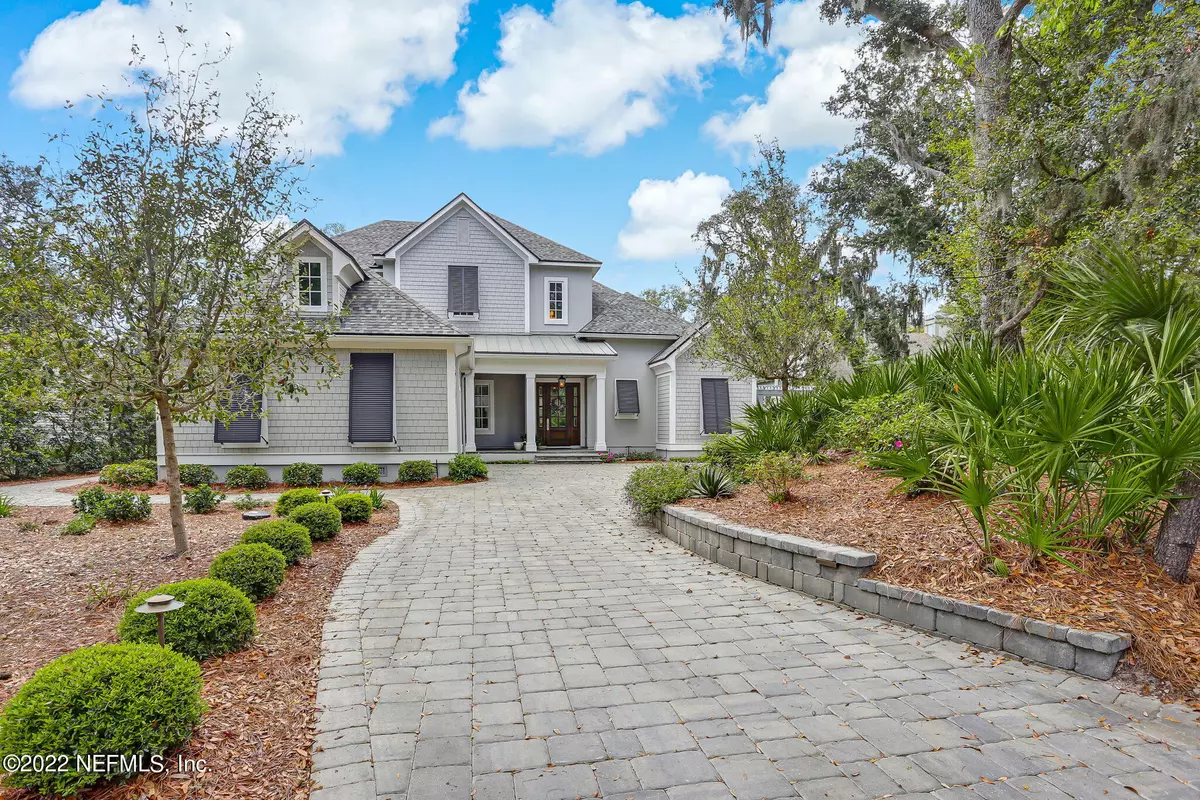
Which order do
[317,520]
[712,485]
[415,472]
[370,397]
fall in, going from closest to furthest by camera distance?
[317,520], [712,485], [415,472], [370,397]

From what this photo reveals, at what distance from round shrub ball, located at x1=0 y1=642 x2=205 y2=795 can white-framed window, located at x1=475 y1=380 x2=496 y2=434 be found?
15.6 meters

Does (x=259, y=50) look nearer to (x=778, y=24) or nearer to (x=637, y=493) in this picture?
(x=637, y=493)

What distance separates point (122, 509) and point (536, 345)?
10965 millimetres

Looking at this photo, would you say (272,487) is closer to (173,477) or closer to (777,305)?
(173,477)

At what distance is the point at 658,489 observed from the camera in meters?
7.64

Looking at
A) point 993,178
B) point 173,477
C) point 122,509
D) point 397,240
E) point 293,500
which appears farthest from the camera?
point 397,240

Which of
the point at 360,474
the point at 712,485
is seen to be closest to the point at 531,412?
the point at 360,474

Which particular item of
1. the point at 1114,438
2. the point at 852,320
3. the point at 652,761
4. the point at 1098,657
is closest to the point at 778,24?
the point at 852,320

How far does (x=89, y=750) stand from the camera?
2174mm

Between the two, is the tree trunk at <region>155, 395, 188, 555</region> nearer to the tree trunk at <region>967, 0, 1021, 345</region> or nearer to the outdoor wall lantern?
the outdoor wall lantern

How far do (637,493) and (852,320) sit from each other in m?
14.3

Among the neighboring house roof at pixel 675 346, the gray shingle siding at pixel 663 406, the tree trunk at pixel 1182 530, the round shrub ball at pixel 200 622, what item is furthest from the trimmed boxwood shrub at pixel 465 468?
the tree trunk at pixel 1182 530

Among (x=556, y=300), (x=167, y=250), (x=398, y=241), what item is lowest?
(x=167, y=250)

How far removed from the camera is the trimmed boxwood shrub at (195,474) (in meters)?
11.5
